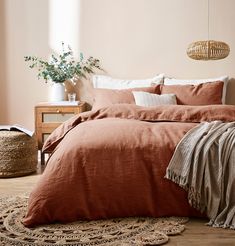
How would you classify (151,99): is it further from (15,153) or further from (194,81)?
(15,153)

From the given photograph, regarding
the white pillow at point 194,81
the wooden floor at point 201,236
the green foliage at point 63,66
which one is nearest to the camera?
the wooden floor at point 201,236

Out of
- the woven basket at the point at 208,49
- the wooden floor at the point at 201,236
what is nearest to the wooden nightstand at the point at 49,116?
the woven basket at the point at 208,49

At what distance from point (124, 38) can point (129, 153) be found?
2614 millimetres

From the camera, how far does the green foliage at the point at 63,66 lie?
15.6 feet

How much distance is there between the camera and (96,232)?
2.40 metres

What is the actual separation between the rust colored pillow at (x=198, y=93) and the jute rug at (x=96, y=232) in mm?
1961

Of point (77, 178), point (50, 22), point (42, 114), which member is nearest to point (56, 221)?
point (77, 178)

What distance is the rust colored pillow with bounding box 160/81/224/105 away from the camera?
4297 millimetres

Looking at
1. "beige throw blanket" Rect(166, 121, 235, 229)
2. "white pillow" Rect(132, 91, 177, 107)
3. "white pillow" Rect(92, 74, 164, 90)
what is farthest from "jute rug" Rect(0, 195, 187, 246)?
"white pillow" Rect(92, 74, 164, 90)

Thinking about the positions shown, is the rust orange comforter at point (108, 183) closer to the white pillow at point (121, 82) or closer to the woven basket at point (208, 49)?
the woven basket at point (208, 49)

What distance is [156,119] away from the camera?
3.40 metres

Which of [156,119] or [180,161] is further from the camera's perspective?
[156,119]

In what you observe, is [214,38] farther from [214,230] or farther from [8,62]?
[214,230]

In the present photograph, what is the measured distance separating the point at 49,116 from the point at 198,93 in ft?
5.31
